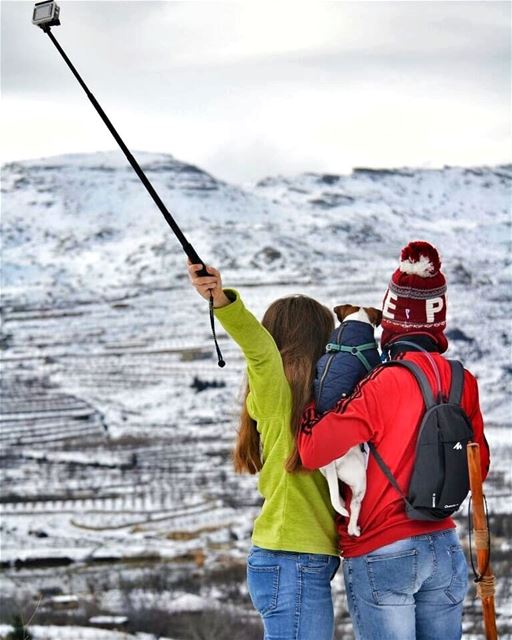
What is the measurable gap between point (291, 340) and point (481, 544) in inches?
20.2

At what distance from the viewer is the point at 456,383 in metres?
1.89

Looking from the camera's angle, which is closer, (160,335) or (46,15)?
(46,15)

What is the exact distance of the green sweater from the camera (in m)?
1.93

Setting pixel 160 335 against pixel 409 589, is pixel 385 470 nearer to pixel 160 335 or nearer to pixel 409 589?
pixel 409 589

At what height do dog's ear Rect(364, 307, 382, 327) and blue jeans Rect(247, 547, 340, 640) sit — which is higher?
dog's ear Rect(364, 307, 382, 327)

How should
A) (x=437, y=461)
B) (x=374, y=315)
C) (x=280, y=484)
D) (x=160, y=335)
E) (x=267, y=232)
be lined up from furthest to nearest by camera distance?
1. (x=267, y=232)
2. (x=160, y=335)
3. (x=374, y=315)
4. (x=280, y=484)
5. (x=437, y=461)

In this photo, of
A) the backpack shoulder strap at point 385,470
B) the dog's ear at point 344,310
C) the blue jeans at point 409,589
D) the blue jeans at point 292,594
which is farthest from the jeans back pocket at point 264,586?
the dog's ear at point 344,310

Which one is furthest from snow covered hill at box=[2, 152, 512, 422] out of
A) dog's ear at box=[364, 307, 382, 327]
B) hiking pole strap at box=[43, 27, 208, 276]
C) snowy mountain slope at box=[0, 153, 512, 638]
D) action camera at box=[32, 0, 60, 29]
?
action camera at box=[32, 0, 60, 29]

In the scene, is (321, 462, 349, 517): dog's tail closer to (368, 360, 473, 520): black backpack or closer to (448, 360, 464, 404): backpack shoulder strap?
(368, 360, 473, 520): black backpack

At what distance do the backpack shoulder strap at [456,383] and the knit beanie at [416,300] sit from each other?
0.10m

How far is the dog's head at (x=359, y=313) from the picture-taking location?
201 cm

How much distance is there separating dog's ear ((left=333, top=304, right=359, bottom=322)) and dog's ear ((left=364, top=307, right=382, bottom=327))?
3 cm

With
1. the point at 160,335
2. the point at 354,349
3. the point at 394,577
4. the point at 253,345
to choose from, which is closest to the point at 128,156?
the point at 253,345

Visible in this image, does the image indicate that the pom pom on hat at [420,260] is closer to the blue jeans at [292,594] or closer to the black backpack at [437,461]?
the black backpack at [437,461]
